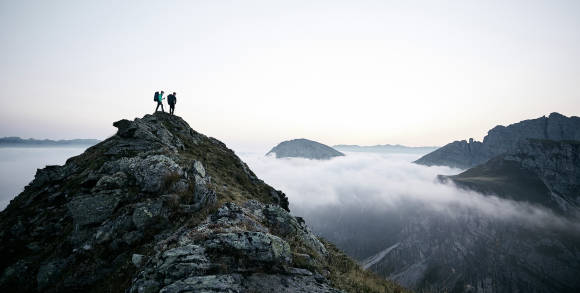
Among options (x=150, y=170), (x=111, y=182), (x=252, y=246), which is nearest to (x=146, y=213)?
(x=150, y=170)

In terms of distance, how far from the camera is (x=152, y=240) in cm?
1458

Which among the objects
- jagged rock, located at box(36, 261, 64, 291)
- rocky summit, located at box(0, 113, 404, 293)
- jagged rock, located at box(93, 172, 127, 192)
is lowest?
jagged rock, located at box(36, 261, 64, 291)

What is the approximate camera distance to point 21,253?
16062 mm

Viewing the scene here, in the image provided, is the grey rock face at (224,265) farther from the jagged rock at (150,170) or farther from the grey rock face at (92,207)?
the grey rock face at (92,207)

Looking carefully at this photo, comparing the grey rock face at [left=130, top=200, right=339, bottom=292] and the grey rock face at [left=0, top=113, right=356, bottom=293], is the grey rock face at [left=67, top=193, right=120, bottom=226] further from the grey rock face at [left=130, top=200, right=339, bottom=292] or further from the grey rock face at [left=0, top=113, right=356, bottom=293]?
the grey rock face at [left=130, top=200, right=339, bottom=292]

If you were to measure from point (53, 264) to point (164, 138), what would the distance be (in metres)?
19.1

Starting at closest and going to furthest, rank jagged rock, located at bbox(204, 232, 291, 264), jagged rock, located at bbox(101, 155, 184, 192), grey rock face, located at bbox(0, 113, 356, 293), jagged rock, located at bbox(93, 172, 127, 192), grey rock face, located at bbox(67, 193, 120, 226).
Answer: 1. grey rock face, located at bbox(0, 113, 356, 293)
2. jagged rock, located at bbox(204, 232, 291, 264)
3. grey rock face, located at bbox(67, 193, 120, 226)
4. jagged rock, located at bbox(101, 155, 184, 192)
5. jagged rock, located at bbox(93, 172, 127, 192)

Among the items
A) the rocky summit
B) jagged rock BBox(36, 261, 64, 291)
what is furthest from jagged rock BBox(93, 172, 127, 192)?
jagged rock BBox(36, 261, 64, 291)

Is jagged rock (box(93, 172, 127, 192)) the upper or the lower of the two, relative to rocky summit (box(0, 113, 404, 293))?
upper

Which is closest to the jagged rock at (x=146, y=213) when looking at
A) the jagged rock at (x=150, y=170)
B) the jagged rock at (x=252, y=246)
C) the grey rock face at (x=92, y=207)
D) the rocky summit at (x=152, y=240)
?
the rocky summit at (x=152, y=240)

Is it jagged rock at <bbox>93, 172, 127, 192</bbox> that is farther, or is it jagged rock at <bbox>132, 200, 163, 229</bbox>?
jagged rock at <bbox>93, 172, 127, 192</bbox>

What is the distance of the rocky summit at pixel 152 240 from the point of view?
10.5 m

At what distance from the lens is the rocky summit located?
413 inches

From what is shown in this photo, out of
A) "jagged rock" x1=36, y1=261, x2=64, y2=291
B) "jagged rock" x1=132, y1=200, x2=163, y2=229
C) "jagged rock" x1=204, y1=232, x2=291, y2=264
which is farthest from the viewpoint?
"jagged rock" x1=132, y1=200, x2=163, y2=229
